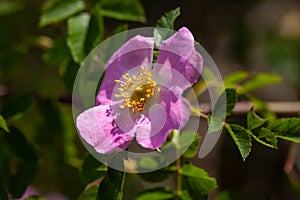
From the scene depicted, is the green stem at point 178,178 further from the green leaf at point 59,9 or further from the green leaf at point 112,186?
the green leaf at point 59,9

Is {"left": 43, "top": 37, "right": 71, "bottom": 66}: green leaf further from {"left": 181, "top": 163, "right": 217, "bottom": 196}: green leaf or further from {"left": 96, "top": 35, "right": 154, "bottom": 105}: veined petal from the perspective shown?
{"left": 181, "top": 163, "right": 217, "bottom": 196}: green leaf

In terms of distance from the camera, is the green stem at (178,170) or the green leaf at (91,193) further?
the green stem at (178,170)

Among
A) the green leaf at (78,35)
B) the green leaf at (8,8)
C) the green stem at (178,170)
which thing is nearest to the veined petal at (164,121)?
the green stem at (178,170)

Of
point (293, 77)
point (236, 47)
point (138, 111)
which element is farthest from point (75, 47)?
point (293, 77)

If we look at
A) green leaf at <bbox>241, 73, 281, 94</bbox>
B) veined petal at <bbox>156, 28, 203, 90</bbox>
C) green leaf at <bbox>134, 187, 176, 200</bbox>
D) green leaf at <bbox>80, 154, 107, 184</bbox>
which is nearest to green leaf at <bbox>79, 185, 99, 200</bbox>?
green leaf at <bbox>80, 154, 107, 184</bbox>

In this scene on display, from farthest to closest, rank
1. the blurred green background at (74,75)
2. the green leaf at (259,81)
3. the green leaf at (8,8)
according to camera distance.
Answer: the green leaf at (8,8) < the green leaf at (259,81) < the blurred green background at (74,75)

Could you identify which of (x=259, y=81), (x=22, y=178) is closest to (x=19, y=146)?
(x=22, y=178)

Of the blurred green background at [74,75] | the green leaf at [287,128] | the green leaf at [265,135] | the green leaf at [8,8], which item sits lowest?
the blurred green background at [74,75]
